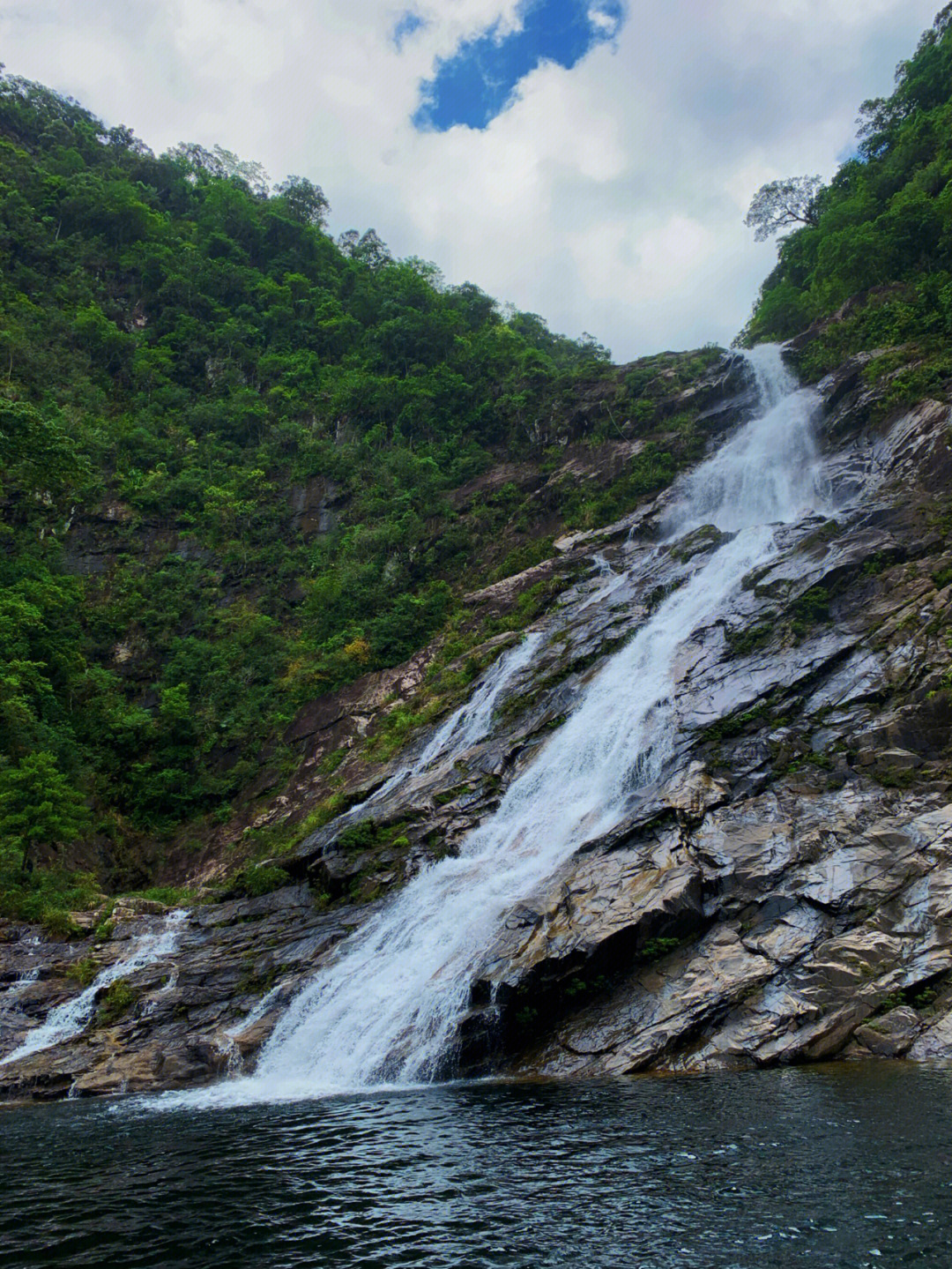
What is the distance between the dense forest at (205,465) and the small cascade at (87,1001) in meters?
4.36

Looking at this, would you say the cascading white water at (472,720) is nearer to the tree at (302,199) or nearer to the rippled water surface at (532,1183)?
the rippled water surface at (532,1183)

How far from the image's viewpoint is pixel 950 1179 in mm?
6617

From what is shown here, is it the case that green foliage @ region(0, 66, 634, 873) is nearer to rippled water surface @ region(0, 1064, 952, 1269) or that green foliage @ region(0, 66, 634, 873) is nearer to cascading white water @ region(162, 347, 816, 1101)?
cascading white water @ region(162, 347, 816, 1101)

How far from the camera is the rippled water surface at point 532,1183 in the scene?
591cm

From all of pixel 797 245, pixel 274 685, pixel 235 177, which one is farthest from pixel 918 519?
pixel 235 177

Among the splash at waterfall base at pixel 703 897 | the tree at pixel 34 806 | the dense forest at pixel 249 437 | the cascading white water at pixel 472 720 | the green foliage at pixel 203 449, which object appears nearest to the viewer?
the splash at waterfall base at pixel 703 897

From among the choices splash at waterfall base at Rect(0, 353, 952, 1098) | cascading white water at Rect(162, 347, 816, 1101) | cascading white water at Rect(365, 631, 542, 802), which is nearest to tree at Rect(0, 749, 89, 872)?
splash at waterfall base at Rect(0, 353, 952, 1098)

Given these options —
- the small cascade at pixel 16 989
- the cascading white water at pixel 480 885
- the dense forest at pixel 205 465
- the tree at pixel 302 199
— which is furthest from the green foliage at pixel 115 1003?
the tree at pixel 302 199

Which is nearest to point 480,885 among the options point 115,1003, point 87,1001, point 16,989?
point 115,1003

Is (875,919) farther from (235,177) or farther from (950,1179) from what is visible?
(235,177)

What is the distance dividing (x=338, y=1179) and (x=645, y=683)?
50.1 ft

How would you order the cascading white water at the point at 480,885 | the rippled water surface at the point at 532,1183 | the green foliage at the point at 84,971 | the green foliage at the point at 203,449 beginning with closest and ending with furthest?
the rippled water surface at the point at 532,1183, the cascading white water at the point at 480,885, the green foliage at the point at 84,971, the green foliage at the point at 203,449

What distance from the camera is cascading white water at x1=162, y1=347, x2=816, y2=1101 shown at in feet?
44.5

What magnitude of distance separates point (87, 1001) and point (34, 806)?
26.8 feet
